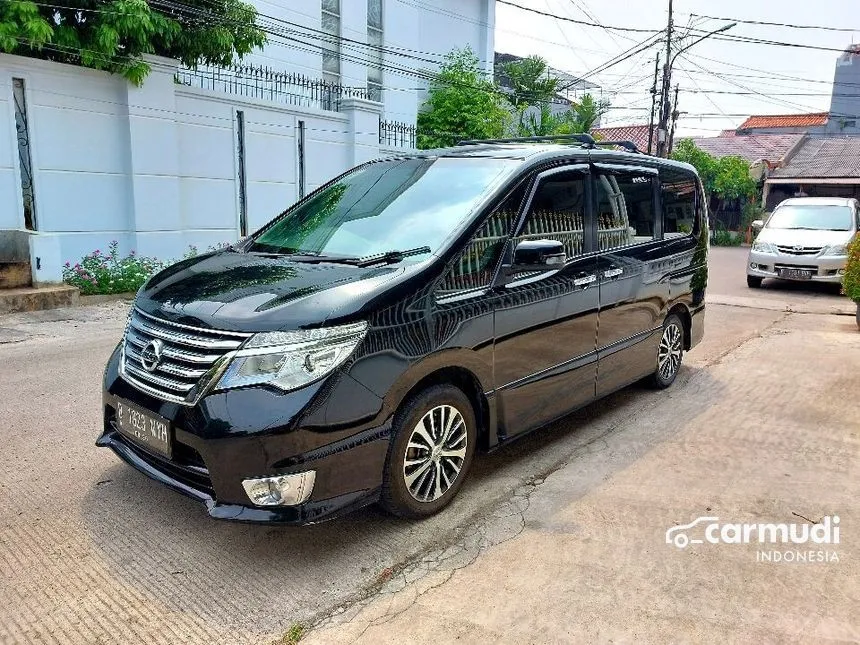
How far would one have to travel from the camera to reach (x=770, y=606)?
109 inches

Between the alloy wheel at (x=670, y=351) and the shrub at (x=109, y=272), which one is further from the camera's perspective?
the shrub at (x=109, y=272)

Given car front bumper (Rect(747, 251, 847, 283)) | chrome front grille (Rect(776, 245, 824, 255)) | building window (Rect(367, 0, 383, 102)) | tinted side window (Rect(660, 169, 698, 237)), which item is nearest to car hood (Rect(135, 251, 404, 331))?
tinted side window (Rect(660, 169, 698, 237))

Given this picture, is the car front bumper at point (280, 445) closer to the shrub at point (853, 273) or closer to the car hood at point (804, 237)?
the shrub at point (853, 273)

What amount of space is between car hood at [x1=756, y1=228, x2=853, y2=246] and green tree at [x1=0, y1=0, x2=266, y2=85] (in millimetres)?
9975

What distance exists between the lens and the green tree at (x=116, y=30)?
27.6ft

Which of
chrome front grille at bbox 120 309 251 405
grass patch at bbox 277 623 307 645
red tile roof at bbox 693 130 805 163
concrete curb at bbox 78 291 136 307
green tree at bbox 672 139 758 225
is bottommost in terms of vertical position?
grass patch at bbox 277 623 307 645

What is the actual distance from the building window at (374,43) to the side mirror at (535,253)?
615 inches

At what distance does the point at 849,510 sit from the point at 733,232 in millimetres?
28042

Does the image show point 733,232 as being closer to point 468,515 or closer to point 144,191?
point 144,191

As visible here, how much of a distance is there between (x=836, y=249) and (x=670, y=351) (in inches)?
321

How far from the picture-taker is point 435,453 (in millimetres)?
3314

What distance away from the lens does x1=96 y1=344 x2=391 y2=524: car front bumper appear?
2695 millimetres

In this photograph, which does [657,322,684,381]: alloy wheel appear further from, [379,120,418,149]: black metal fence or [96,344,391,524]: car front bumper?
[379,120,418,149]: black metal fence

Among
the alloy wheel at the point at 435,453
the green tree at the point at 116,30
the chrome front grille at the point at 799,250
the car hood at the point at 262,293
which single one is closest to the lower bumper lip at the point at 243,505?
the alloy wheel at the point at 435,453
